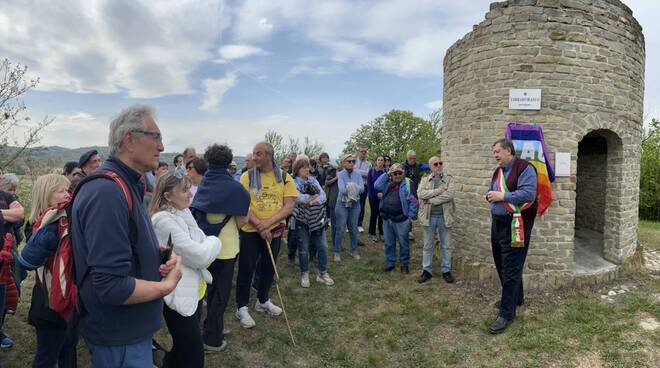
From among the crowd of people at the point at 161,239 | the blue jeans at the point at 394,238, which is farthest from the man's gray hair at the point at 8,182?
the blue jeans at the point at 394,238

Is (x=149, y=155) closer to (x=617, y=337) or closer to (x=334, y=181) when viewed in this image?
(x=617, y=337)

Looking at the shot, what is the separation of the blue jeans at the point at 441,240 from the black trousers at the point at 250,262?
9.07ft

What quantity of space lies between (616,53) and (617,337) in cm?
433

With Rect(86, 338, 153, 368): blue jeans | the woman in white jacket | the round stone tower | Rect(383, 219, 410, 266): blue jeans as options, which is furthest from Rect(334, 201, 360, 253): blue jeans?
Rect(86, 338, 153, 368): blue jeans

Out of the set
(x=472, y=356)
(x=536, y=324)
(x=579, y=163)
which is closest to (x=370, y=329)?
(x=472, y=356)

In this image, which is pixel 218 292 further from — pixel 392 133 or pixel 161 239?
pixel 392 133

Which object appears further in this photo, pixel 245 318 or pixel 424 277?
pixel 424 277

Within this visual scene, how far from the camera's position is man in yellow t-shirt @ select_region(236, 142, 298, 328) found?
4.29 m

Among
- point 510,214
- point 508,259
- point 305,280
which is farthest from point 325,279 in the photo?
point 510,214

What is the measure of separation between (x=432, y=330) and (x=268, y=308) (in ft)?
6.66

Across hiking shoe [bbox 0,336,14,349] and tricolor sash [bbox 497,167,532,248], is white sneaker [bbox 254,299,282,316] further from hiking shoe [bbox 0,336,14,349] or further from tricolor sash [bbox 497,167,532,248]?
tricolor sash [bbox 497,167,532,248]

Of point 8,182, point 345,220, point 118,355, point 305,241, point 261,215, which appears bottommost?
point 305,241

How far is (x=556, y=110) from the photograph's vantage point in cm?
588

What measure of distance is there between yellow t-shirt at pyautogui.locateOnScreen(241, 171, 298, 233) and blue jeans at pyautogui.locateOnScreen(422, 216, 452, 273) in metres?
2.75
